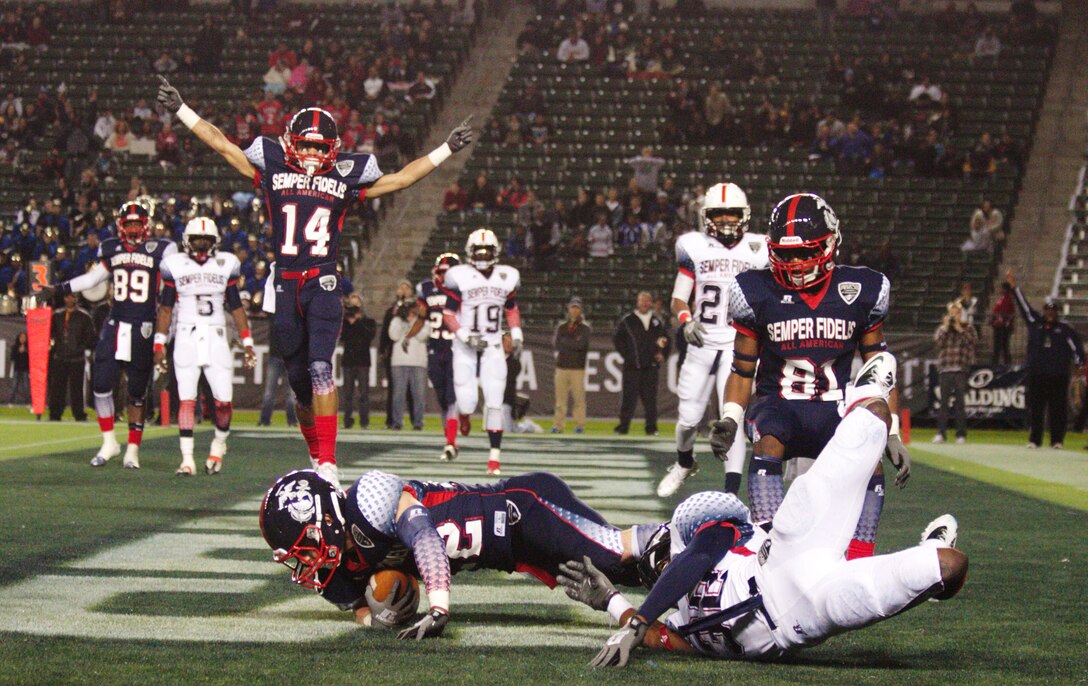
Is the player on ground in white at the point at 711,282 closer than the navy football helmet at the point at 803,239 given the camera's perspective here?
No

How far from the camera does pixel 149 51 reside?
2964 cm

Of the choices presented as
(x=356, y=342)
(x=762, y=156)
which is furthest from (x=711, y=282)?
(x=762, y=156)

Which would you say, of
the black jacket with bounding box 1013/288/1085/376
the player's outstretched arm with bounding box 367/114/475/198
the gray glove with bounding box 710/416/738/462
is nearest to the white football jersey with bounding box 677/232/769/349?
the player's outstretched arm with bounding box 367/114/475/198

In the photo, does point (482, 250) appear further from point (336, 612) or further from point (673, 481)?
point (336, 612)

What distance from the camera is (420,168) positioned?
8695 millimetres

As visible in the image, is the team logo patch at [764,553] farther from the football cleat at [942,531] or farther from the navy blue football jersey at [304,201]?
the navy blue football jersey at [304,201]

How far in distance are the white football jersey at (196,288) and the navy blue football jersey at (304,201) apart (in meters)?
2.09

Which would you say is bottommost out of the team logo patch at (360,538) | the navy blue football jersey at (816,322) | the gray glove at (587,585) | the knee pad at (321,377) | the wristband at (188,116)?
the gray glove at (587,585)

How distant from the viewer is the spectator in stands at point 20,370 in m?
20.1

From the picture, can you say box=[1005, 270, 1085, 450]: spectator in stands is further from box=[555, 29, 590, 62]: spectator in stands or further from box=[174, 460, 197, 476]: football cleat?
box=[555, 29, 590, 62]: spectator in stands

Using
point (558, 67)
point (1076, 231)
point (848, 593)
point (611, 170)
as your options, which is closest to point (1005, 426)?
point (1076, 231)

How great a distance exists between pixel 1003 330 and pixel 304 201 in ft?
46.1

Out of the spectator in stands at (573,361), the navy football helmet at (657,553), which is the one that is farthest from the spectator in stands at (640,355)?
the navy football helmet at (657,553)

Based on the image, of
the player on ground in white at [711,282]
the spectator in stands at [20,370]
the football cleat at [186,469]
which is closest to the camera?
the player on ground in white at [711,282]
